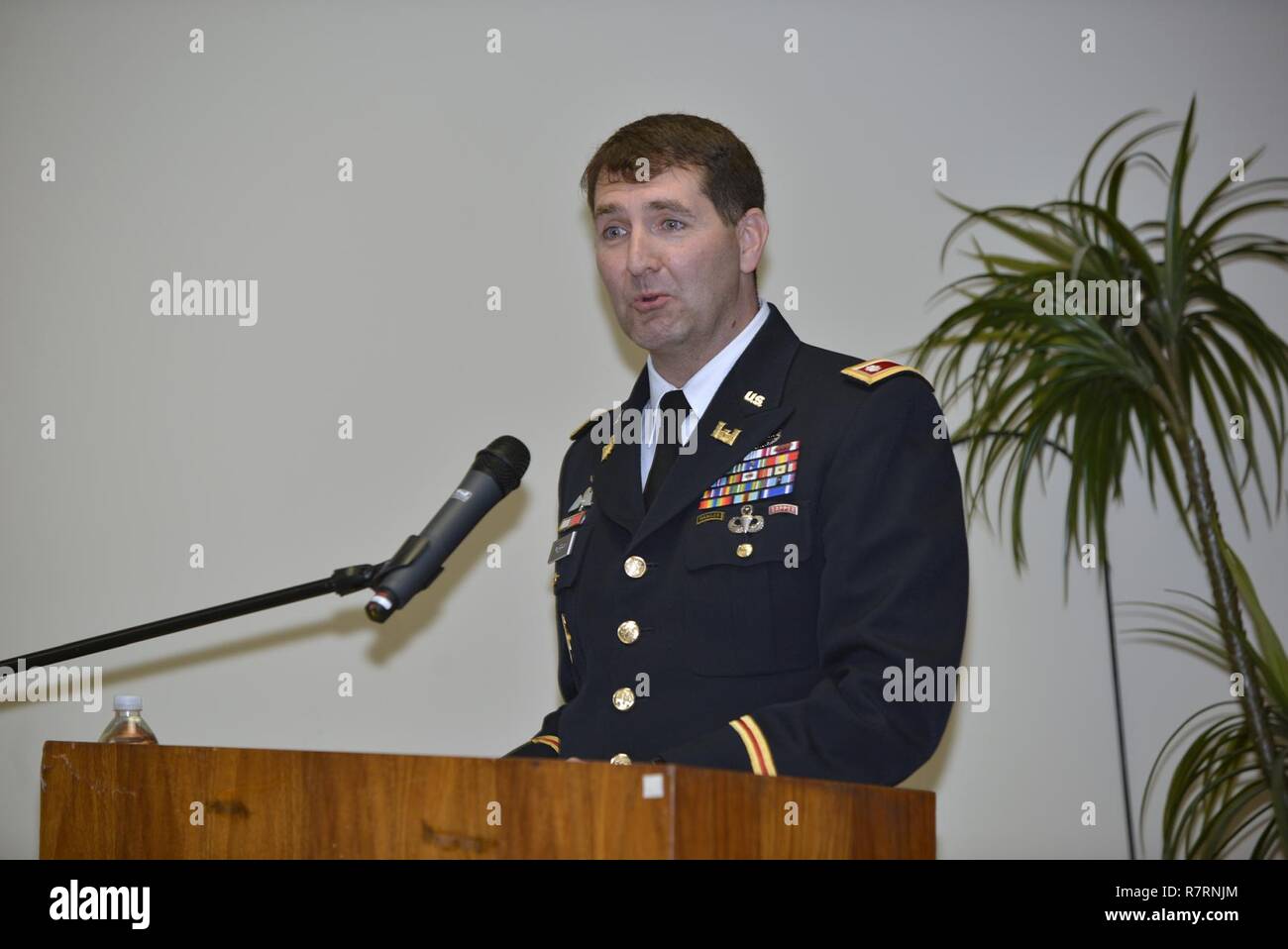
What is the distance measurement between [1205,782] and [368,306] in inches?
93.2

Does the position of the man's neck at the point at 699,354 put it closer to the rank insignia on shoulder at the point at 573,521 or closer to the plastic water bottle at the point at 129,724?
the rank insignia on shoulder at the point at 573,521

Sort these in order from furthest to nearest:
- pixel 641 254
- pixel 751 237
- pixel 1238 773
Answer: pixel 1238 773 → pixel 751 237 → pixel 641 254

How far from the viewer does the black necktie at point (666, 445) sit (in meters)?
2.22

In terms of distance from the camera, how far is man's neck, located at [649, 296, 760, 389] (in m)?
2.31

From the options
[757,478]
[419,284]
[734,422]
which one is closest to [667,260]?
[734,422]

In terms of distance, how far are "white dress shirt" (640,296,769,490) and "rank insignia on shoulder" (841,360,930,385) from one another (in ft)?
0.69

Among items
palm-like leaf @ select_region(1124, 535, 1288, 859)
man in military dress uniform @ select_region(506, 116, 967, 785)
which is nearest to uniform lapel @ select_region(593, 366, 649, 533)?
man in military dress uniform @ select_region(506, 116, 967, 785)

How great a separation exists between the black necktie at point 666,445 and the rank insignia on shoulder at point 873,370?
0.29 metres

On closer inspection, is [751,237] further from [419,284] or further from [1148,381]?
[419,284]

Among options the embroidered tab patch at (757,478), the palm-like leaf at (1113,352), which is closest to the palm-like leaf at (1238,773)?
the palm-like leaf at (1113,352)

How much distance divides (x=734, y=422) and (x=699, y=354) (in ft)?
0.57

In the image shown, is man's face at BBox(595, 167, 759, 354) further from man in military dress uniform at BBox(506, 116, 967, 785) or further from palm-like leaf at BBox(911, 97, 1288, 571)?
palm-like leaf at BBox(911, 97, 1288, 571)

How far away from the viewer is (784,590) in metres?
2.00
